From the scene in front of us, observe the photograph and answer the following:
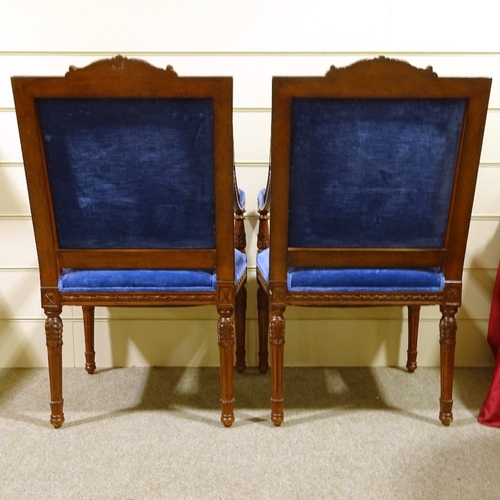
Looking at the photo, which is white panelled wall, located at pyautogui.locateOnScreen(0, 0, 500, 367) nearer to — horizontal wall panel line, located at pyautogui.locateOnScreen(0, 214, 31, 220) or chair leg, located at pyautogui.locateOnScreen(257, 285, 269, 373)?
horizontal wall panel line, located at pyautogui.locateOnScreen(0, 214, 31, 220)

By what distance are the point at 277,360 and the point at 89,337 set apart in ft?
2.69

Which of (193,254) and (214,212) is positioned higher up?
(214,212)

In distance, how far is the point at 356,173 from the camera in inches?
53.4

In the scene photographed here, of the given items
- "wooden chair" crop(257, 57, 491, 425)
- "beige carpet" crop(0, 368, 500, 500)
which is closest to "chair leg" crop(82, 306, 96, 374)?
"beige carpet" crop(0, 368, 500, 500)

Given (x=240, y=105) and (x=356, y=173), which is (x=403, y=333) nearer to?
(x=356, y=173)

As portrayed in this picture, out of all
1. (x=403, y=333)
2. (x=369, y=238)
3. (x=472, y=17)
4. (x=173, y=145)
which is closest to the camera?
(x=173, y=145)

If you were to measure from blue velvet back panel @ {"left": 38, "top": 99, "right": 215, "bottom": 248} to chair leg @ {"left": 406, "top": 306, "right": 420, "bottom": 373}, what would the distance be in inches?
35.6

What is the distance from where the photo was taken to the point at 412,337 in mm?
1959

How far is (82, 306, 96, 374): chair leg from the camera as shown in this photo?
1.94 meters

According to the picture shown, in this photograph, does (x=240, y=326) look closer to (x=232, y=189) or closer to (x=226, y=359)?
(x=226, y=359)

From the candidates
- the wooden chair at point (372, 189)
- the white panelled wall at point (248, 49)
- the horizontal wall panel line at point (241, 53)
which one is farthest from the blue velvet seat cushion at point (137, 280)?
the horizontal wall panel line at point (241, 53)

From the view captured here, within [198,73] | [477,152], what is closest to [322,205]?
[477,152]

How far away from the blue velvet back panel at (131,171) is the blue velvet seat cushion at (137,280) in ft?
0.26

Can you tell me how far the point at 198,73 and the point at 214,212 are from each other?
26.8 inches
